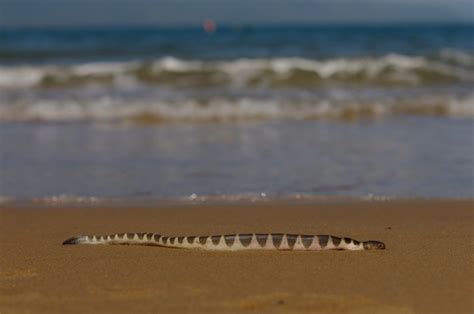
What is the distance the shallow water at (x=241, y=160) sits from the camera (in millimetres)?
8523

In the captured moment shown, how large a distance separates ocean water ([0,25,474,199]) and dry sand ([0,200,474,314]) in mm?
1472

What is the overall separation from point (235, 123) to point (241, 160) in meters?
4.27

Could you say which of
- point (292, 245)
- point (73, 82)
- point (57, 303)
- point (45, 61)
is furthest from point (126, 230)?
point (45, 61)

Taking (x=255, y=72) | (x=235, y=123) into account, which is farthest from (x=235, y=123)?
(x=255, y=72)

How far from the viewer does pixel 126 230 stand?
6.54 meters

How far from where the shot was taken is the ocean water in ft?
29.1

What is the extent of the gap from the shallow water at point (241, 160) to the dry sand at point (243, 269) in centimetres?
141

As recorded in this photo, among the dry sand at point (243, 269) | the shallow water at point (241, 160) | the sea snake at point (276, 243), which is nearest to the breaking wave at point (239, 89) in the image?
the shallow water at point (241, 160)

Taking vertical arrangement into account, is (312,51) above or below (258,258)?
below

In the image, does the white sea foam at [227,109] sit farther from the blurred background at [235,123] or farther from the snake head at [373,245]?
the snake head at [373,245]

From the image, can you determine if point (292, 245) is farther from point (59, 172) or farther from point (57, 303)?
point (59, 172)

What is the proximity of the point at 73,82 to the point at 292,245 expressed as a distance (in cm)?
1600

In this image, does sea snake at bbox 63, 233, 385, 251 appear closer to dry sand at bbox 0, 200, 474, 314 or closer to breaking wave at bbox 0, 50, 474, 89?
dry sand at bbox 0, 200, 474, 314

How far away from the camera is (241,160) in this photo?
10117mm
